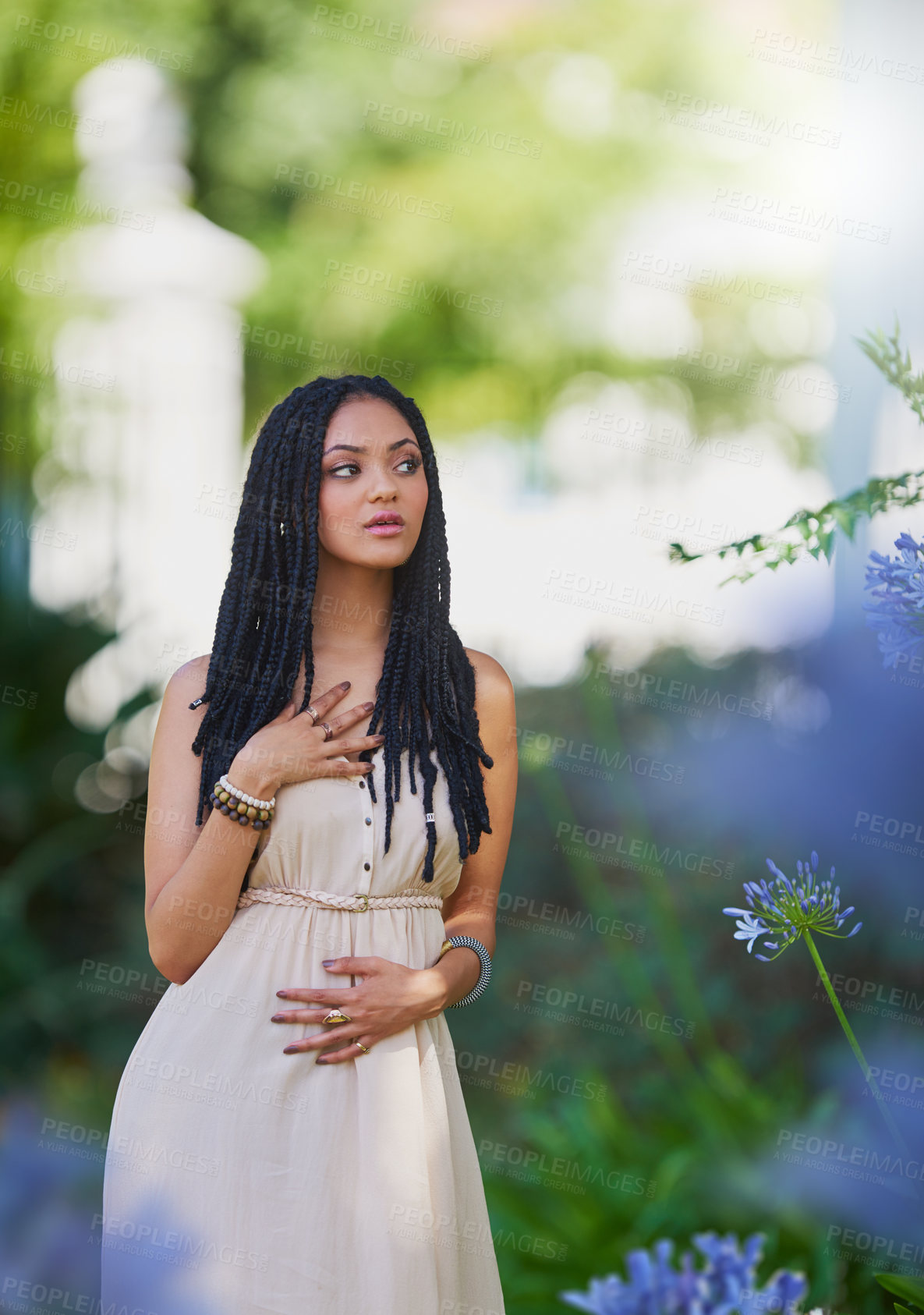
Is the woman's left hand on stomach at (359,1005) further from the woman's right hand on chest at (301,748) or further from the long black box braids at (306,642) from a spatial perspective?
the woman's right hand on chest at (301,748)

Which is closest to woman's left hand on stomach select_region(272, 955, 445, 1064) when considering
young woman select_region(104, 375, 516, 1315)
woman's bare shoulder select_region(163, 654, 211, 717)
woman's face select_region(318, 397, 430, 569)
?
young woman select_region(104, 375, 516, 1315)

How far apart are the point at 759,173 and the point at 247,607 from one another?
4.50 m

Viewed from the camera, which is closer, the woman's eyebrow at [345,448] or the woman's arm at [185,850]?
the woman's arm at [185,850]

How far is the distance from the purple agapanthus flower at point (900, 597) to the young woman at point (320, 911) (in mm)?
778

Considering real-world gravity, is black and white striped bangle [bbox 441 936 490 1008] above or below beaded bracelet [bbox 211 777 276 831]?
below

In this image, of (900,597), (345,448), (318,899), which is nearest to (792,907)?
(900,597)

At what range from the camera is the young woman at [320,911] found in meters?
1.74

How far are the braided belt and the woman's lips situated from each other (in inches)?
22.2

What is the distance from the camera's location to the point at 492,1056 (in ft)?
14.2

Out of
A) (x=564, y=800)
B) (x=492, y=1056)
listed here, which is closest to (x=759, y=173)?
(x=564, y=800)

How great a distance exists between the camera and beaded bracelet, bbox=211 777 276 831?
1769mm

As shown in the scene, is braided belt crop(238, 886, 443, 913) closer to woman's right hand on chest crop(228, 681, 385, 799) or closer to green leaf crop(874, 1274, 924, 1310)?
woman's right hand on chest crop(228, 681, 385, 799)

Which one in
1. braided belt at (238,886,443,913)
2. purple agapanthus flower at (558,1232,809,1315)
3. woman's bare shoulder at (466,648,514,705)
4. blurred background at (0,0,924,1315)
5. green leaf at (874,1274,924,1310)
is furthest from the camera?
blurred background at (0,0,924,1315)

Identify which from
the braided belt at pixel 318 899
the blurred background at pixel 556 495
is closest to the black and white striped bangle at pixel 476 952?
the braided belt at pixel 318 899
